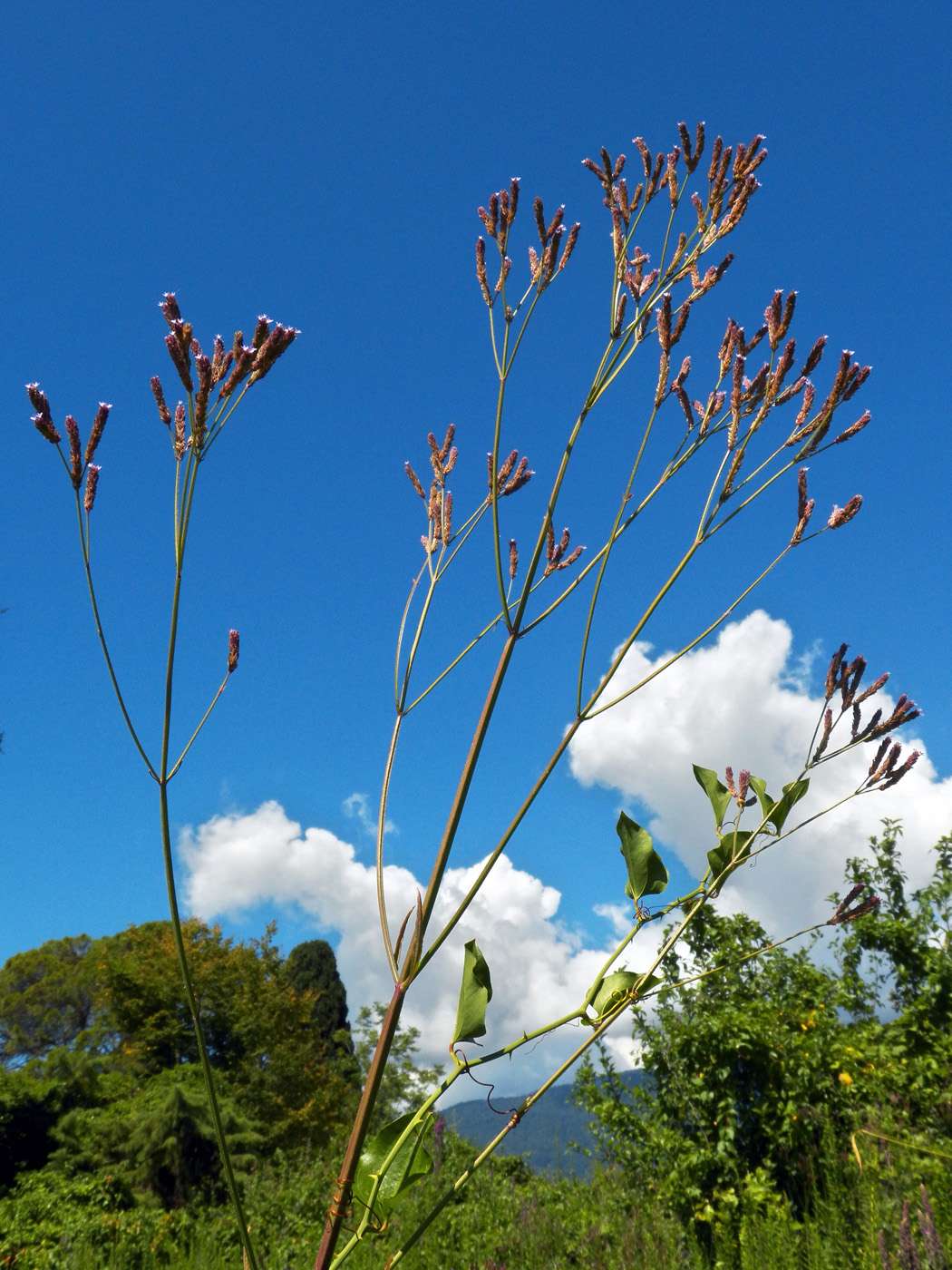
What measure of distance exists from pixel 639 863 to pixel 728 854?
0.69 feet

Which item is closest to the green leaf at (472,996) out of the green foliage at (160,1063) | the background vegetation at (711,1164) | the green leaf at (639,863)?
the green leaf at (639,863)

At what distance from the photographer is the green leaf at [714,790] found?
4.41ft

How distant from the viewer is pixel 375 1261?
13.4 ft

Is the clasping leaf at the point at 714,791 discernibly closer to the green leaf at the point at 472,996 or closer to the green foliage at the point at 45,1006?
the green leaf at the point at 472,996

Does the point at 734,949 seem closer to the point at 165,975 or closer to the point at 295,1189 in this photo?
the point at 295,1189

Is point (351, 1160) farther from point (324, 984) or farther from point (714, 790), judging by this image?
point (324, 984)

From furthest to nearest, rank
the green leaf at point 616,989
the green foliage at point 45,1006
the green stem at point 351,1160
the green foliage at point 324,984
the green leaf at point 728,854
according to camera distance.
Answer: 1. the green foliage at point 324,984
2. the green foliage at point 45,1006
3. the green leaf at point 728,854
4. the green leaf at point 616,989
5. the green stem at point 351,1160

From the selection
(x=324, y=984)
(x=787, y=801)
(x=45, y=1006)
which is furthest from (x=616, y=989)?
(x=45, y=1006)

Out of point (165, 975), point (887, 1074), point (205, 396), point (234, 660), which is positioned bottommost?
point (887, 1074)

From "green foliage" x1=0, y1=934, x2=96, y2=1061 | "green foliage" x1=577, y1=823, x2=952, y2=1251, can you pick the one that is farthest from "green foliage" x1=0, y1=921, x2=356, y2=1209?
"green foliage" x1=577, y1=823, x2=952, y2=1251

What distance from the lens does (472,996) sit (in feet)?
3.18

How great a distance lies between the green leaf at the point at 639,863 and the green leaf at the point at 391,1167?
1.38 feet

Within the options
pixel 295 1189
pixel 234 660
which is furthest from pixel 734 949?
pixel 234 660

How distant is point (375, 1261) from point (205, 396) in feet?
15.5
